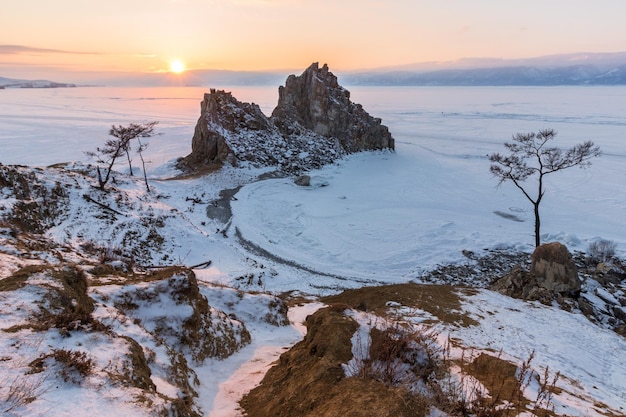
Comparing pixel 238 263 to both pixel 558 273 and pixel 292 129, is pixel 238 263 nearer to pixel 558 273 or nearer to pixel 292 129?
pixel 558 273

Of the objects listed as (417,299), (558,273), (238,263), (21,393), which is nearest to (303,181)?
(238,263)

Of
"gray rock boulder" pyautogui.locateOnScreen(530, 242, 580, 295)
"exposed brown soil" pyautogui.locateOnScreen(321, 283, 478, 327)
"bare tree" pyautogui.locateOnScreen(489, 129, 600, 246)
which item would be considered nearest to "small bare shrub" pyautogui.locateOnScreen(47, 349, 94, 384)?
"exposed brown soil" pyautogui.locateOnScreen(321, 283, 478, 327)

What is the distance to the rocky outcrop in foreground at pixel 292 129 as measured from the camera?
46656 mm

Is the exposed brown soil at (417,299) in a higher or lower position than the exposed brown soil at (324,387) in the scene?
lower

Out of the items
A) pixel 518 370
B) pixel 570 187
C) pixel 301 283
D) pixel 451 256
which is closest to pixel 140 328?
pixel 518 370

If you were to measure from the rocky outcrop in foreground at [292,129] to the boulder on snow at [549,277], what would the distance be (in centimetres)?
3119

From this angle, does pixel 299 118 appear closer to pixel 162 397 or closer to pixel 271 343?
pixel 271 343

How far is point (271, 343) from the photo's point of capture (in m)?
8.97

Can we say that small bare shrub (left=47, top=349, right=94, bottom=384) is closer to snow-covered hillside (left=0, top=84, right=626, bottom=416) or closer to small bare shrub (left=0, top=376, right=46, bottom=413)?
snow-covered hillside (left=0, top=84, right=626, bottom=416)

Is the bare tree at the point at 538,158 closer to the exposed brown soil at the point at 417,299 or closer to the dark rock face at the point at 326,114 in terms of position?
the exposed brown soil at the point at 417,299

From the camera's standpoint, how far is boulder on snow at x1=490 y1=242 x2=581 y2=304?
17.0 meters

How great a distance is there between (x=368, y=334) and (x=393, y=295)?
9.47m

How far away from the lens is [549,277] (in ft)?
56.7

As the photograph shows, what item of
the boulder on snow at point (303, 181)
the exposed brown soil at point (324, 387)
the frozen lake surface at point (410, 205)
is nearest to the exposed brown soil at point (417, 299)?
the frozen lake surface at point (410, 205)
